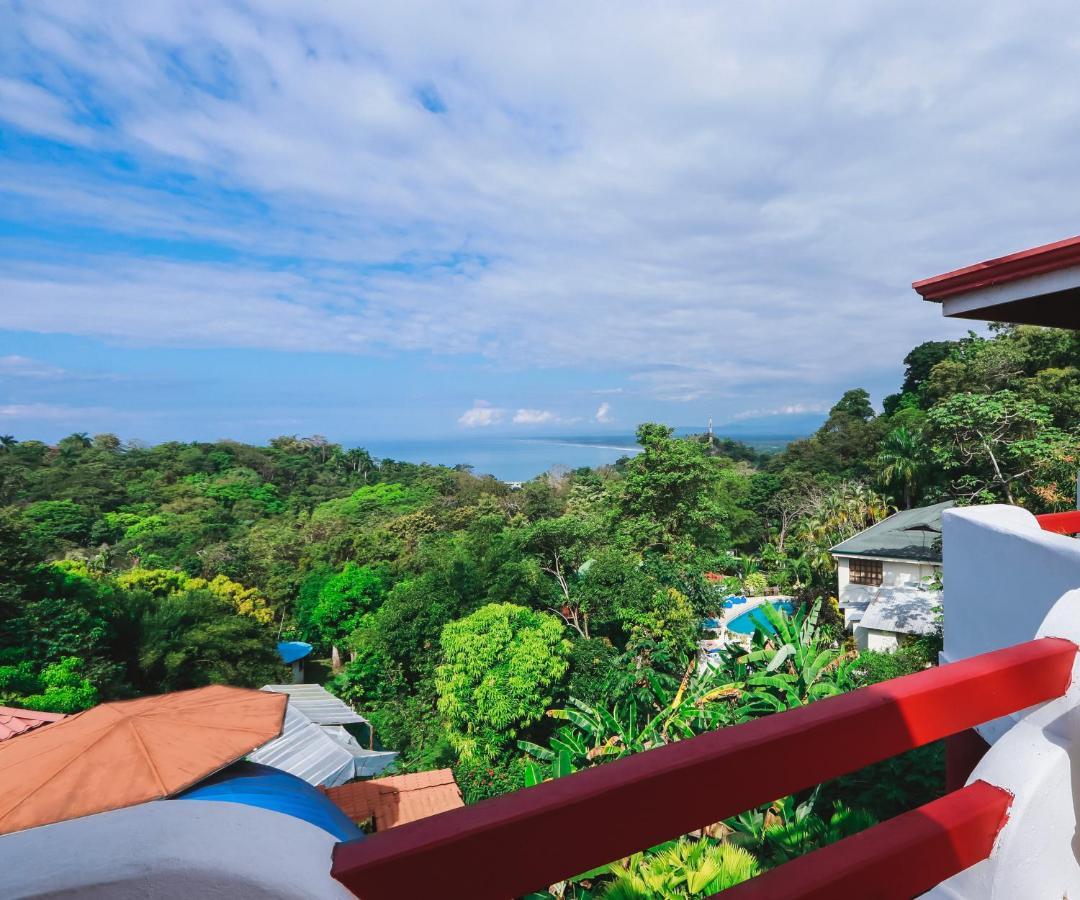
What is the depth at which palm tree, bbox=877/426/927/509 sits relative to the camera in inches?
952

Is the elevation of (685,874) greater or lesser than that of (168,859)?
lesser

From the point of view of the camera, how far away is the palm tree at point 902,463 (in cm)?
2417

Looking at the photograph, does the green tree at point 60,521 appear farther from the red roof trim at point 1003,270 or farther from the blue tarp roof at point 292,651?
the red roof trim at point 1003,270

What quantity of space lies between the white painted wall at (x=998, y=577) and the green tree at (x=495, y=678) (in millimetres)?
11398

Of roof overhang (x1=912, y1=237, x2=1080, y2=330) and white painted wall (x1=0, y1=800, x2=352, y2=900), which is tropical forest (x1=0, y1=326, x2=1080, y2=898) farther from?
roof overhang (x1=912, y1=237, x2=1080, y2=330)

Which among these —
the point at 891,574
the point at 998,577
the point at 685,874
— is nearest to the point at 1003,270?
the point at 998,577

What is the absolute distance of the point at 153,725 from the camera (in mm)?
1285

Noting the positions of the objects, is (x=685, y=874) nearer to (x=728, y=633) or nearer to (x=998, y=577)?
(x=998, y=577)

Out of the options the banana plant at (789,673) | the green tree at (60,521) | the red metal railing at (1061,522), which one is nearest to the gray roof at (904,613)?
the banana plant at (789,673)

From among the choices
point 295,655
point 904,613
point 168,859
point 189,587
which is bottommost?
point 295,655

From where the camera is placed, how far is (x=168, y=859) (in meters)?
0.62

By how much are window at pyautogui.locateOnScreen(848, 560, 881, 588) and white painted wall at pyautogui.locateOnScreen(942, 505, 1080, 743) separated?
17178mm

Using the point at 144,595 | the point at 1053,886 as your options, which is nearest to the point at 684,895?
the point at 1053,886

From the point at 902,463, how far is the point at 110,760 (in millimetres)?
27773
